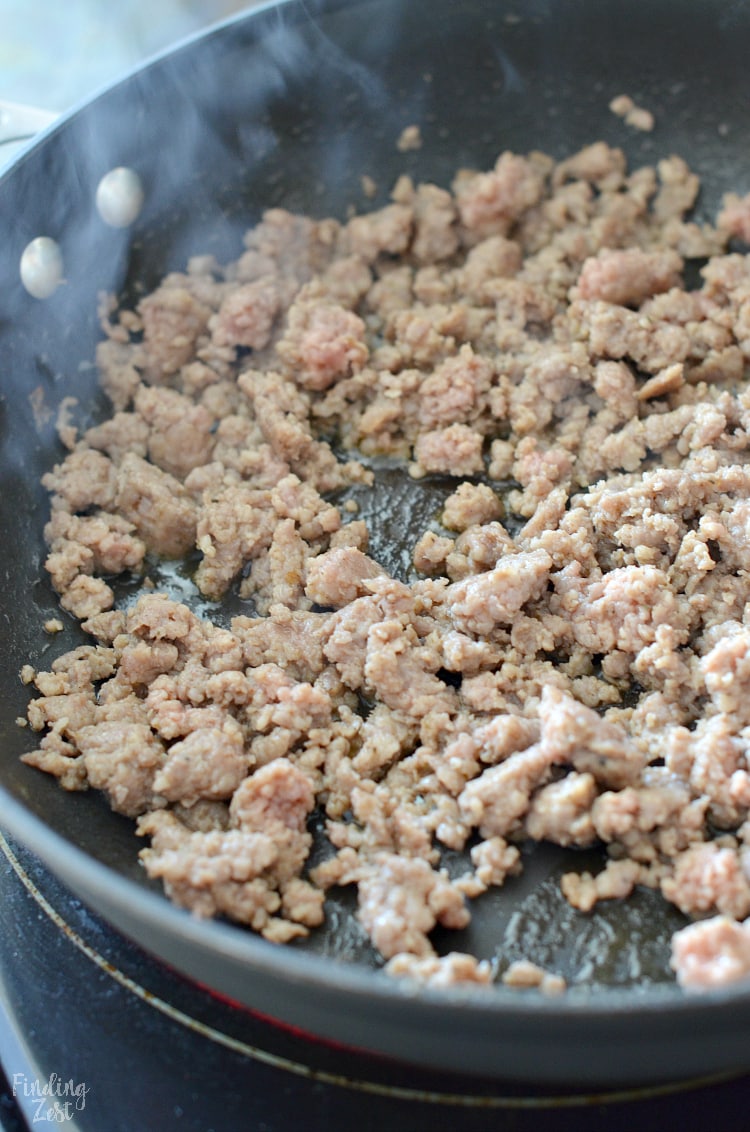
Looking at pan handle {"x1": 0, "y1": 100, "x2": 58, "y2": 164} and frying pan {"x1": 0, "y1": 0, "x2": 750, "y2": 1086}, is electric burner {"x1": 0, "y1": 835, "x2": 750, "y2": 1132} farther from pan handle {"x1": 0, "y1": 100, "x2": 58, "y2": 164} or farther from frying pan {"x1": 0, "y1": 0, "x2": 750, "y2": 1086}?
pan handle {"x1": 0, "y1": 100, "x2": 58, "y2": 164}

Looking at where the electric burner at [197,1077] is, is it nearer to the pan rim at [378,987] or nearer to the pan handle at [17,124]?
the pan rim at [378,987]

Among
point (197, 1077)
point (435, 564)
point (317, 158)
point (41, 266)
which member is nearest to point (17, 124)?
point (41, 266)

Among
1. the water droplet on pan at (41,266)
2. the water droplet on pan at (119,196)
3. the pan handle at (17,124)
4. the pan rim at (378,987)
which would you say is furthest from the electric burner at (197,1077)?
the pan handle at (17,124)

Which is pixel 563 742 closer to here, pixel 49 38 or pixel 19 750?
pixel 19 750

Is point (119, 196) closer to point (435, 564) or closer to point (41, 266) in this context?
point (41, 266)

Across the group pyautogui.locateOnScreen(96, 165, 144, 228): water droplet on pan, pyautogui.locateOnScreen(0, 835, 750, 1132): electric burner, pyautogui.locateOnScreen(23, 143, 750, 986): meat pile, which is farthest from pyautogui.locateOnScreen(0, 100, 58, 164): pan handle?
pyautogui.locateOnScreen(0, 835, 750, 1132): electric burner
